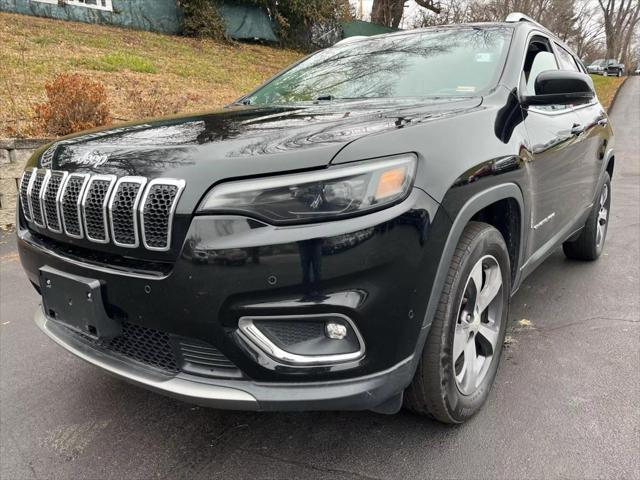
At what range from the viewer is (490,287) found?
2240mm

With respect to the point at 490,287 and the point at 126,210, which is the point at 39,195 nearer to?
the point at 126,210

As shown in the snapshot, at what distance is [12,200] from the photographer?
5434 mm

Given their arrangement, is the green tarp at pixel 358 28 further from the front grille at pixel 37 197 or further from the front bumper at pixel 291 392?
the front bumper at pixel 291 392

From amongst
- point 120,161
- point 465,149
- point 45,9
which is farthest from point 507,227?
point 45,9

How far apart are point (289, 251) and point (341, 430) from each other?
3.39 feet

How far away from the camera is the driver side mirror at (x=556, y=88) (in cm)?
250

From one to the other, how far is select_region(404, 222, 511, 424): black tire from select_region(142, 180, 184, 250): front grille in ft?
3.15

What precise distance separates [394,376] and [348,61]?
217cm

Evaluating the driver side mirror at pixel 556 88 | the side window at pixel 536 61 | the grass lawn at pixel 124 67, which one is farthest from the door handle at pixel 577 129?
the grass lawn at pixel 124 67

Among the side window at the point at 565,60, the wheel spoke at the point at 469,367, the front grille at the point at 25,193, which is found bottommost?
the wheel spoke at the point at 469,367

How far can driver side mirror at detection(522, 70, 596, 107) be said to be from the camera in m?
2.50

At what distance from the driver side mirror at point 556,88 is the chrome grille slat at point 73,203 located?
1985 mm

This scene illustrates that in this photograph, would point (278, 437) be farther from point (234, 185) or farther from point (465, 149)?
point (465, 149)

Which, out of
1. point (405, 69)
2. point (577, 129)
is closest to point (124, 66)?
point (405, 69)
